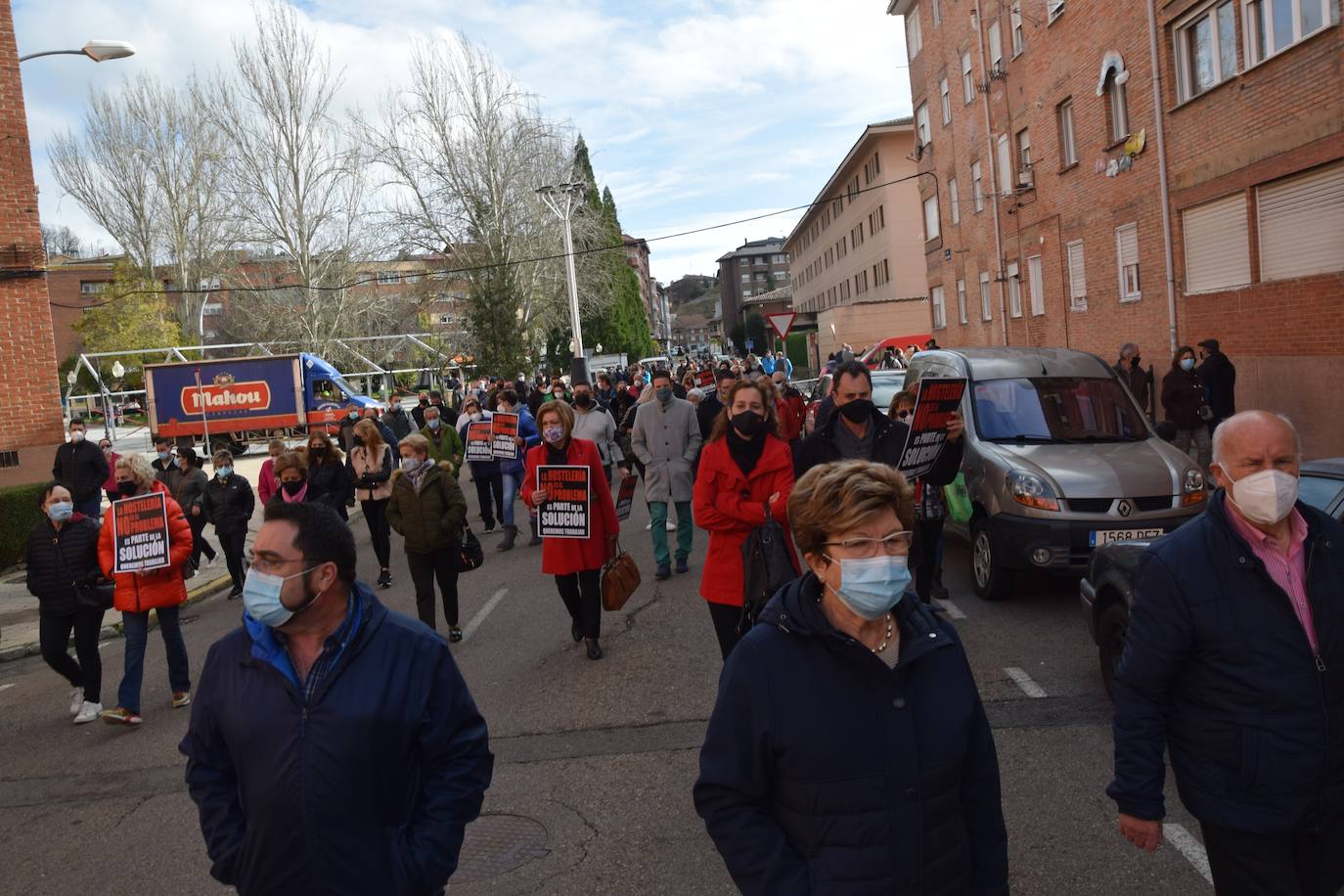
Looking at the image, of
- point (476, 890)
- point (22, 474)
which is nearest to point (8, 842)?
point (476, 890)

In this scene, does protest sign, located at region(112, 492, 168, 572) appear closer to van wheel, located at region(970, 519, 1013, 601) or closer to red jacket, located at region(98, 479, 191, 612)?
red jacket, located at region(98, 479, 191, 612)

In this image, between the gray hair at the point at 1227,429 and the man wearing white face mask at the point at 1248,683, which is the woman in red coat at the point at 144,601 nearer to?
the man wearing white face mask at the point at 1248,683

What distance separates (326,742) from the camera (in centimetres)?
275

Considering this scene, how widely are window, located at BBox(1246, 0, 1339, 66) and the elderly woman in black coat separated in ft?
49.0

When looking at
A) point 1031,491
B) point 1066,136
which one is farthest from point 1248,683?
point 1066,136

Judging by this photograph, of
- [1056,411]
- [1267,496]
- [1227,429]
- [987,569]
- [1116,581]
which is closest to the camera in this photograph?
[1267,496]

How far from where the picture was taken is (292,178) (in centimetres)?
4397

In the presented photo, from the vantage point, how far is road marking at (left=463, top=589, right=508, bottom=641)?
366 inches

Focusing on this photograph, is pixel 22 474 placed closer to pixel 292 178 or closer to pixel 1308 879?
pixel 1308 879

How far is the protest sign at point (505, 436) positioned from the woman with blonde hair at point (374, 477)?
210 centimetres

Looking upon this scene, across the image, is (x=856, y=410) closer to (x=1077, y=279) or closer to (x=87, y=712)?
(x=87, y=712)

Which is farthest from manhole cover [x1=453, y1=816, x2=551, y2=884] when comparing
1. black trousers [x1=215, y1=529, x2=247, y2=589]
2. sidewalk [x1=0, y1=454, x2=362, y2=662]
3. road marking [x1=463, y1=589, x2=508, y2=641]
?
black trousers [x1=215, y1=529, x2=247, y2=589]

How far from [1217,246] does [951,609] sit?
11874mm

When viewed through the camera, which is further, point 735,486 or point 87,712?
point 87,712
